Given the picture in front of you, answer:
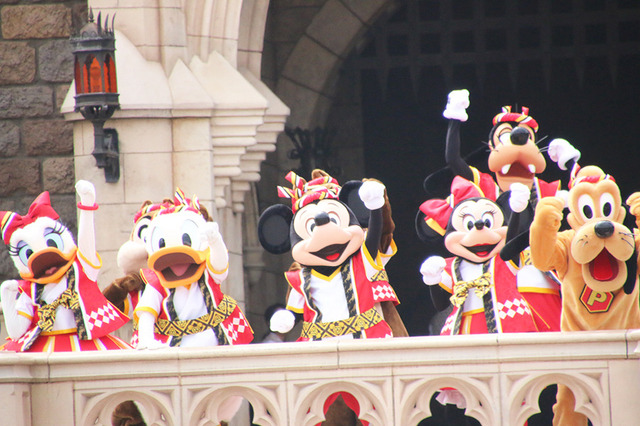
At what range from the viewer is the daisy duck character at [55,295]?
5781 millimetres

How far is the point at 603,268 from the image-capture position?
5.20 meters

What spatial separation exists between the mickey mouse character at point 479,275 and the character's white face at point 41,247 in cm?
149

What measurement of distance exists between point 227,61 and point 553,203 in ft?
8.28

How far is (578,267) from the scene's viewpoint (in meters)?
5.25

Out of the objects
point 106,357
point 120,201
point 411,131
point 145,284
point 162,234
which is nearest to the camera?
point 106,357

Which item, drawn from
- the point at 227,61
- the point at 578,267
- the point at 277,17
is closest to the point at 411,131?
the point at 277,17

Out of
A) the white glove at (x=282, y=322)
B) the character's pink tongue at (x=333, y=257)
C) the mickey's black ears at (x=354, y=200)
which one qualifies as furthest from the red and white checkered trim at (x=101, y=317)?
the mickey's black ears at (x=354, y=200)

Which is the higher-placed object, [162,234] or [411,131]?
[411,131]

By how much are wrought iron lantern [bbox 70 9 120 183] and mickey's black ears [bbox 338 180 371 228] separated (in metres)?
1.35

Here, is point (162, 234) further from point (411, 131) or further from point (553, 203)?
point (411, 131)

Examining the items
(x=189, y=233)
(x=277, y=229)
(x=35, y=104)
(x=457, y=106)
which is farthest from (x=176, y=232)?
(x=35, y=104)

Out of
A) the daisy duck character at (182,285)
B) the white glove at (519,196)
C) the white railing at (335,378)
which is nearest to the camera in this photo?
the white railing at (335,378)

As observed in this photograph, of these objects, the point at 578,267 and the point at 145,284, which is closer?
the point at 578,267

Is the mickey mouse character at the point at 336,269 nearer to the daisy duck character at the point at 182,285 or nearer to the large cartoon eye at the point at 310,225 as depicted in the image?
the large cartoon eye at the point at 310,225
